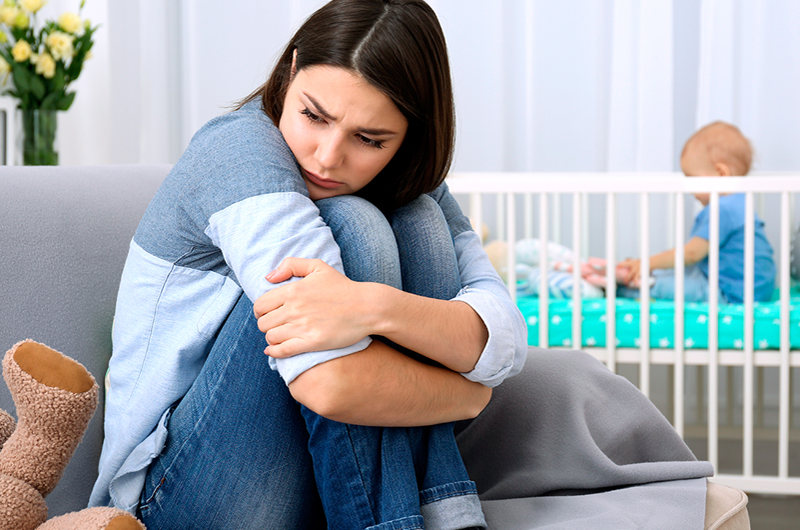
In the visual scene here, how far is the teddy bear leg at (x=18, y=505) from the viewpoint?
55cm

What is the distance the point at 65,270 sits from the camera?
0.80 meters

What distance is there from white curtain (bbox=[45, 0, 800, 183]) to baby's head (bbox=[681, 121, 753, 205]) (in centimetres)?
20

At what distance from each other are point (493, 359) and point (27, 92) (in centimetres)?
172

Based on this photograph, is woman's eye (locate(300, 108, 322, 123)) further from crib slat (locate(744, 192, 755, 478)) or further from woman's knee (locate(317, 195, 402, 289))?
crib slat (locate(744, 192, 755, 478))

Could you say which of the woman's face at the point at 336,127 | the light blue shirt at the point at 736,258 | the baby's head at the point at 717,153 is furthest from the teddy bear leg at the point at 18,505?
the baby's head at the point at 717,153

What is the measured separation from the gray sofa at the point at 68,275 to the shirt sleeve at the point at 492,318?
0.27 m

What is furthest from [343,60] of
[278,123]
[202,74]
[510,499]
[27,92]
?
[202,74]

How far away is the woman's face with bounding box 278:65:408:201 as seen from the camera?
684mm

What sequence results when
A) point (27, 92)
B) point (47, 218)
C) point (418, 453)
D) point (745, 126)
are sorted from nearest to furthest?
point (418, 453) → point (47, 218) → point (27, 92) → point (745, 126)

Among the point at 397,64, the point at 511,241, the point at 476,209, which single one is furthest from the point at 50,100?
the point at 397,64

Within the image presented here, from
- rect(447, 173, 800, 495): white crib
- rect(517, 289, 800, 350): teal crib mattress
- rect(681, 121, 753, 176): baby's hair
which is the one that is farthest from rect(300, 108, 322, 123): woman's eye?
rect(681, 121, 753, 176): baby's hair

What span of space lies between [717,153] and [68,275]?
1783mm

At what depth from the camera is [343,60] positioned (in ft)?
2.22

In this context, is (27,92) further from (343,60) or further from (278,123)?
(343,60)
